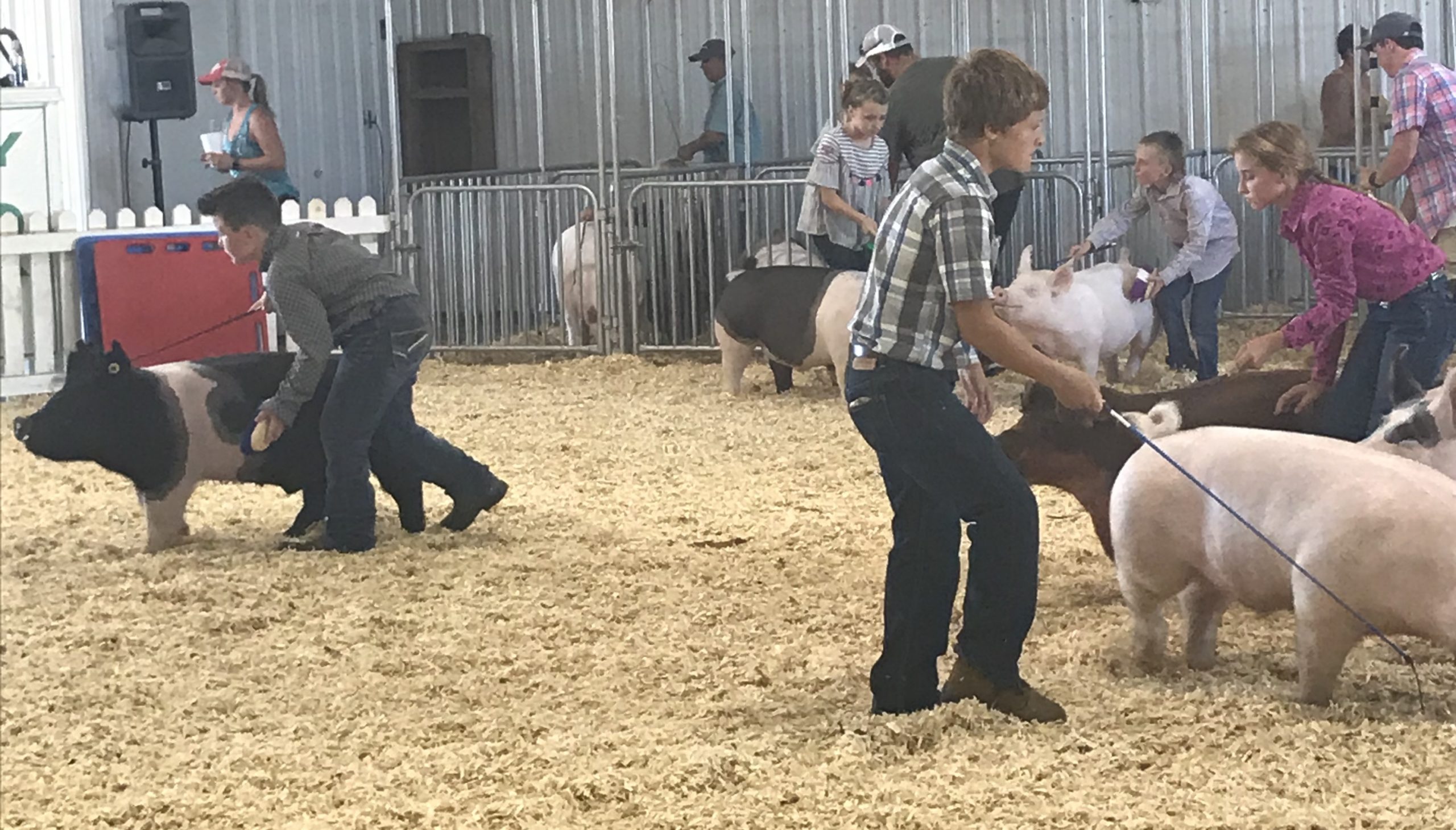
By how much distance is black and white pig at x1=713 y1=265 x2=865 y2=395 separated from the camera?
7875mm

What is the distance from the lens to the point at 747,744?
3.36m

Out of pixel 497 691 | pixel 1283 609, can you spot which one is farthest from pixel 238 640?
pixel 1283 609

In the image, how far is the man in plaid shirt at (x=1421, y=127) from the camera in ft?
21.9

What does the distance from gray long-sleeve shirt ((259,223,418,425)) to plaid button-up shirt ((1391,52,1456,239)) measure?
3705mm

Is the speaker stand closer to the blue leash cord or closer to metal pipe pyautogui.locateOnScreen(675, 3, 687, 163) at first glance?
metal pipe pyautogui.locateOnScreen(675, 3, 687, 163)

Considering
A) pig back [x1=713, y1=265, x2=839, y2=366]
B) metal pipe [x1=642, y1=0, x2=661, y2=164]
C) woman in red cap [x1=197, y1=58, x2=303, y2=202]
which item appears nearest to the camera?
pig back [x1=713, y1=265, x2=839, y2=366]

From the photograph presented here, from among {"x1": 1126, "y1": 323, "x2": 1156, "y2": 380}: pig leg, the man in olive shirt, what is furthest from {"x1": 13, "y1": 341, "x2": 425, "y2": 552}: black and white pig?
{"x1": 1126, "y1": 323, "x2": 1156, "y2": 380}: pig leg

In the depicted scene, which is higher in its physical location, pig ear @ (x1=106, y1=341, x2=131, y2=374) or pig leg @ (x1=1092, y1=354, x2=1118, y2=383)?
pig ear @ (x1=106, y1=341, x2=131, y2=374)

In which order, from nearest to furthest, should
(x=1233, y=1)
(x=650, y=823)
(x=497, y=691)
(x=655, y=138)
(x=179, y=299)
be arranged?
(x=650, y=823) → (x=497, y=691) → (x=179, y=299) → (x=1233, y=1) → (x=655, y=138)

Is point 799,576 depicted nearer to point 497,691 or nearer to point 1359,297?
point 497,691

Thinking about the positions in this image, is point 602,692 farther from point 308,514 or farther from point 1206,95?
point 1206,95

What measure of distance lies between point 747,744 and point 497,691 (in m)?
0.72

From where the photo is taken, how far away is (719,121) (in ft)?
38.0

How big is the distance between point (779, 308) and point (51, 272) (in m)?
3.07
